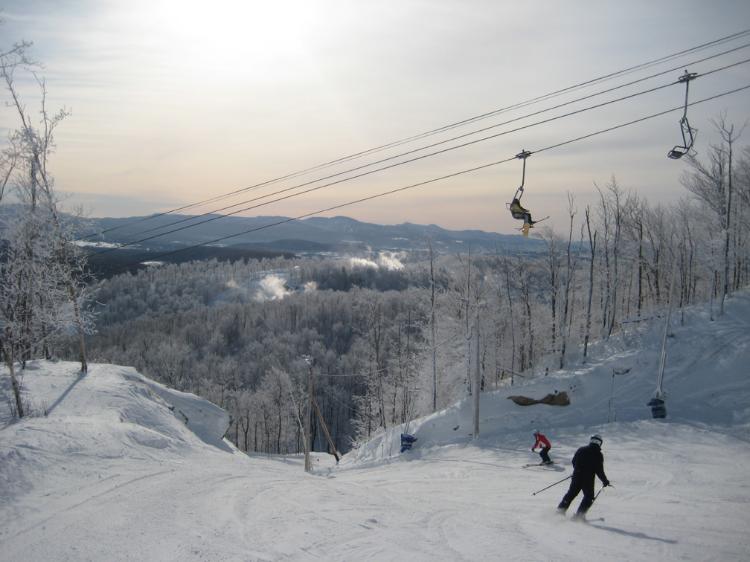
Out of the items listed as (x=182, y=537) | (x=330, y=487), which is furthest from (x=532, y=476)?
(x=182, y=537)

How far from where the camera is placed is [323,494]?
10461mm

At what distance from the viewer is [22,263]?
57.4 ft

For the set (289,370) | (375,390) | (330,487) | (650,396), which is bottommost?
(289,370)

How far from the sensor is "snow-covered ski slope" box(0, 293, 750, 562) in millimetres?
7168

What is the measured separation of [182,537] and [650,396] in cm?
2536

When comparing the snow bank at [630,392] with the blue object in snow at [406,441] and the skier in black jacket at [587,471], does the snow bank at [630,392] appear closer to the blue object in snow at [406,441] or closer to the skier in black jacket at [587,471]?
the blue object in snow at [406,441]

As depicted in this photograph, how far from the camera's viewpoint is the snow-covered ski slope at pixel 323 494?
282 inches

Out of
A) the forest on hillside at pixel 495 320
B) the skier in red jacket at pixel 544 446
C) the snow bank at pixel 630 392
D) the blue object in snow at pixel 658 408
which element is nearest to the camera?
the skier in red jacket at pixel 544 446

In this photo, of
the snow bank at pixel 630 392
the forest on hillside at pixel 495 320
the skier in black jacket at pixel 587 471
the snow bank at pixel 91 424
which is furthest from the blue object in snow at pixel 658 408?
the snow bank at pixel 91 424

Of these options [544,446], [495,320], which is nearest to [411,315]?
[495,320]

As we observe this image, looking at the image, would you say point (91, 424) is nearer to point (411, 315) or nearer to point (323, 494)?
point (323, 494)

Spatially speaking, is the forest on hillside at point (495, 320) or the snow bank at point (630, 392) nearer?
the snow bank at point (630, 392)

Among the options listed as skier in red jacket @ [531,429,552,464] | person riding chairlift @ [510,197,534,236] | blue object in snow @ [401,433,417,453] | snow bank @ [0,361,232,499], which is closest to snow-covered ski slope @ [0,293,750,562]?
snow bank @ [0,361,232,499]

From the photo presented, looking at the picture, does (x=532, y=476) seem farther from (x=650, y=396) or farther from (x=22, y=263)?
(x=22, y=263)
